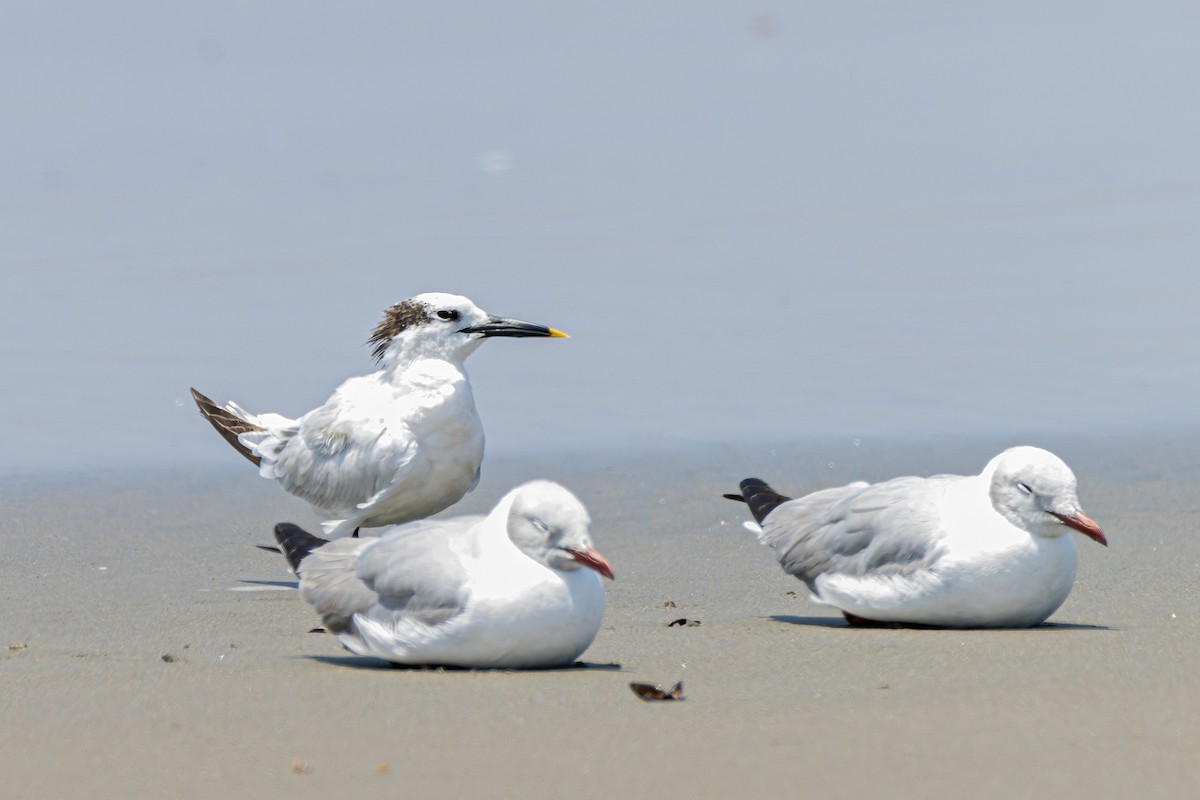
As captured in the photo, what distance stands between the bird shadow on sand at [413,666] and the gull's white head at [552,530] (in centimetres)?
31

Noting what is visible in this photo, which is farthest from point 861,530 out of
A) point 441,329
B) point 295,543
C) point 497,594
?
point 441,329

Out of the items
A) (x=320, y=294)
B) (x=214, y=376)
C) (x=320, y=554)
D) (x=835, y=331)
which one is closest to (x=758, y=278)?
(x=835, y=331)

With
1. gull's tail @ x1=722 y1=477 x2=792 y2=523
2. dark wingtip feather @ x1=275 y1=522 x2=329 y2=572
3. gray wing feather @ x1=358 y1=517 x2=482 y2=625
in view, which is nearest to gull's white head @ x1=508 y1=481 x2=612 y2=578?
gray wing feather @ x1=358 y1=517 x2=482 y2=625

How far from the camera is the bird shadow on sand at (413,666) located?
17.7 ft

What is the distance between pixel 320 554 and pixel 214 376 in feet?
19.3

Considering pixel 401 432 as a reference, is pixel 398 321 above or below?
above

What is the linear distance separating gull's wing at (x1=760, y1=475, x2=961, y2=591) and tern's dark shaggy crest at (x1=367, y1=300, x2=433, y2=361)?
77.2 inches

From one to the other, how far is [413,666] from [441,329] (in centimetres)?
267

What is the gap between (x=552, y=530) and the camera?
17.2ft

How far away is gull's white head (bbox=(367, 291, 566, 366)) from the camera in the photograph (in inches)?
313

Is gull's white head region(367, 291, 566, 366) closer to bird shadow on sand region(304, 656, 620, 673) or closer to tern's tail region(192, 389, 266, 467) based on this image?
tern's tail region(192, 389, 266, 467)

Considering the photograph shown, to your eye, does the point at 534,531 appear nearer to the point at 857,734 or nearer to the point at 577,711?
the point at 577,711

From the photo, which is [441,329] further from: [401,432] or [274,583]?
[274,583]

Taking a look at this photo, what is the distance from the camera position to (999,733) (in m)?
4.58
